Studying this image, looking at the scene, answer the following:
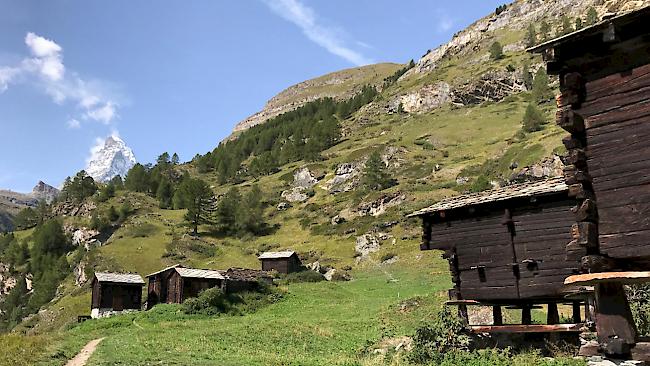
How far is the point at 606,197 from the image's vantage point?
10.6 metres

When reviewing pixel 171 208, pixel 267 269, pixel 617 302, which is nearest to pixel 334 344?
pixel 617 302

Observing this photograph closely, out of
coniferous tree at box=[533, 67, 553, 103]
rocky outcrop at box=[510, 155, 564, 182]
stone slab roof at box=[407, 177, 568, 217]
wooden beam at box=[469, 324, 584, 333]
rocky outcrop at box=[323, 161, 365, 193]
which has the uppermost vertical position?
coniferous tree at box=[533, 67, 553, 103]

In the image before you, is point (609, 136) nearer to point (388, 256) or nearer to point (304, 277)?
point (304, 277)

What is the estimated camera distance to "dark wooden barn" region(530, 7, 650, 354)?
10.1m

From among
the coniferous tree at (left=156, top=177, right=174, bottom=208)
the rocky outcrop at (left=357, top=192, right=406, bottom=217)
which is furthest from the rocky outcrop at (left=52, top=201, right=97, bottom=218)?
the rocky outcrop at (left=357, top=192, right=406, bottom=217)

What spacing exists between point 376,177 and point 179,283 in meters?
62.4

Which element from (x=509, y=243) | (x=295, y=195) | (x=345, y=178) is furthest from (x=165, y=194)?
(x=509, y=243)

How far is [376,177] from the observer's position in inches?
4289

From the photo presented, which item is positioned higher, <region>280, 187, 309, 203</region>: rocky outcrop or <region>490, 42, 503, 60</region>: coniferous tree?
<region>490, 42, 503, 60</region>: coniferous tree

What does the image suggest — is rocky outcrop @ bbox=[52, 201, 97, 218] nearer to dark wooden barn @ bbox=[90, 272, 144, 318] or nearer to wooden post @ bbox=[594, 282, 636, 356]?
dark wooden barn @ bbox=[90, 272, 144, 318]

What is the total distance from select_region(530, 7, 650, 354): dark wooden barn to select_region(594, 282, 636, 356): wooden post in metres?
0.02

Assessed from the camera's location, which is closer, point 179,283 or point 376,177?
point 179,283

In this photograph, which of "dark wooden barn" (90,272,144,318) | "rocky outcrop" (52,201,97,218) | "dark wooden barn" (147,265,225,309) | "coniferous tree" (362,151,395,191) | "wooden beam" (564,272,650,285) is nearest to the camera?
"wooden beam" (564,272,650,285)

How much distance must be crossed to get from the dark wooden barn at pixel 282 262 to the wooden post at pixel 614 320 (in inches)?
2417
